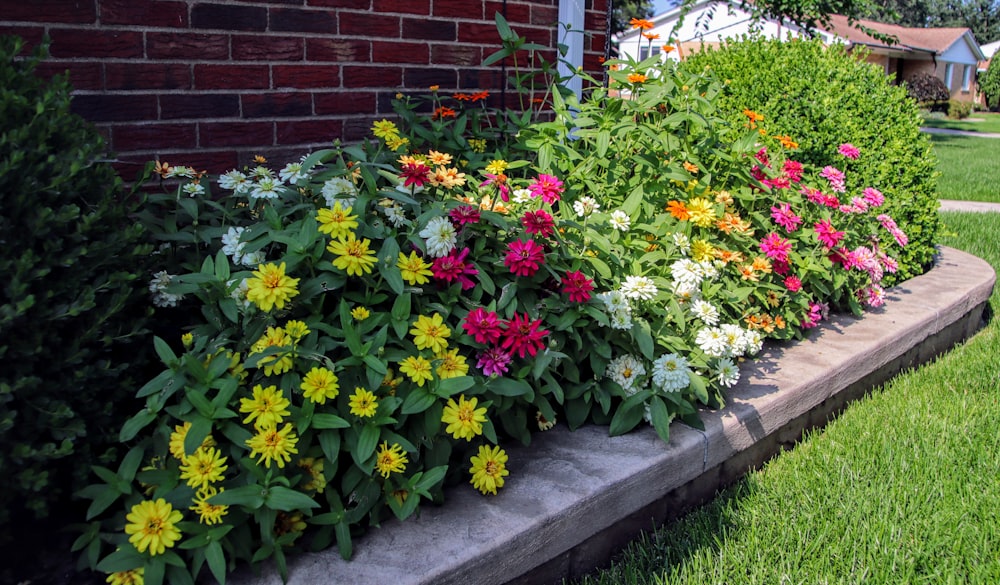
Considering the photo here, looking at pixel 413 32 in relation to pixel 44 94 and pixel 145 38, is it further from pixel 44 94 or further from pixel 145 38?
pixel 44 94

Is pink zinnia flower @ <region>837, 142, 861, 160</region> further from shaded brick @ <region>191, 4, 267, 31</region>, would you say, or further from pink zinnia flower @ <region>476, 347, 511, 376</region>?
shaded brick @ <region>191, 4, 267, 31</region>

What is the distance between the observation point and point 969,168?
39.7 ft

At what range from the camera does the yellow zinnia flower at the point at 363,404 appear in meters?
1.75

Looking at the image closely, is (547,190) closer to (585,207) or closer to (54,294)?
(585,207)

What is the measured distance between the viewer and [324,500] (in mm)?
1836

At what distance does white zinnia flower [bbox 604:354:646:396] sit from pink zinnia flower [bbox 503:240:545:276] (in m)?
0.44

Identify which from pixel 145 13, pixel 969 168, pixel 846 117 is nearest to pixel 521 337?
pixel 145 13

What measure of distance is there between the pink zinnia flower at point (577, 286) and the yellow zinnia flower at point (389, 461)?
67cm

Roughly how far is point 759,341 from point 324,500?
1.60 metres

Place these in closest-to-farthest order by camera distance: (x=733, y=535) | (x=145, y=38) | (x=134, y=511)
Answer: (x=134, y=511)
(x=733, y=535)
(x=145, y=38)

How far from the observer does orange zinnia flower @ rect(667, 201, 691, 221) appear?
272cm

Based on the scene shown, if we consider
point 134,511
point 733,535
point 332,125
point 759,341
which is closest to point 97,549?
point 134,511

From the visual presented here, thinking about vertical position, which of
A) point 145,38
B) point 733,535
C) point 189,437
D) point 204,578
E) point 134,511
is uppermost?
point 145,38

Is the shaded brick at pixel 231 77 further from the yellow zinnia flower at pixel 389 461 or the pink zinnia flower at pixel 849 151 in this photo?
the pink zinnia flower at pixel 849 151
